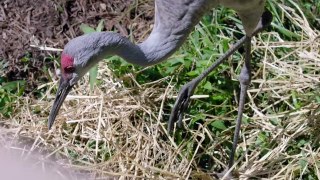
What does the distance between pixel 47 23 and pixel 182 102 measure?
1158mm

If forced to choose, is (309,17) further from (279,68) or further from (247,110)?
(247,110)

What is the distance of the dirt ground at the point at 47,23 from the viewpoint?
429 cm

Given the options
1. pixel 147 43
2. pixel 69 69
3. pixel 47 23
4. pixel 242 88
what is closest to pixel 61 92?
Answer: pixel 69 69

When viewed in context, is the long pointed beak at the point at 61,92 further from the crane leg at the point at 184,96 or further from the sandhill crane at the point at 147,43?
the crane leg at the point at 184,96

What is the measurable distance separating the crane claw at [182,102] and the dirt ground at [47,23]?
0.69 metres

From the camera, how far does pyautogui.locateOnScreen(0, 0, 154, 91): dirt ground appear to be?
429 centimetres

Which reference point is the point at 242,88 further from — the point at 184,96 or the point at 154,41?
the point at 154,41

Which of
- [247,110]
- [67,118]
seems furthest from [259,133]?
[67,118]

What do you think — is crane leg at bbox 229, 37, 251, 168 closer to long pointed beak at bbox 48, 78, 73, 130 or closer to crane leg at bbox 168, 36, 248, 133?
crane leg at bbox 168, 36, 248, 133

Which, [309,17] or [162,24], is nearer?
[162,24]

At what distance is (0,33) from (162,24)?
1464 millimetres

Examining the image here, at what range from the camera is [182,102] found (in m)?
3.79

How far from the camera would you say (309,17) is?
14.4 feet

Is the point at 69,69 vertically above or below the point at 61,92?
above
